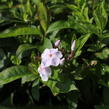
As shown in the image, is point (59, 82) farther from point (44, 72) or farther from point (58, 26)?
point (58, 26)

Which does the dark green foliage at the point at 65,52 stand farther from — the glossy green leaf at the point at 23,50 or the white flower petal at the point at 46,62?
the white flower petal at the point at 46,62

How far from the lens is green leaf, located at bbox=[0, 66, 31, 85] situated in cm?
193

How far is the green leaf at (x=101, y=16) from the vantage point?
202 centimetres

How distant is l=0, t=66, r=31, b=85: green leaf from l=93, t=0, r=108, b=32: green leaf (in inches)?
20.3

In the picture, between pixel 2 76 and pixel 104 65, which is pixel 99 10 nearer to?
pixel 104 65

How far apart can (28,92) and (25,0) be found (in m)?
0.74

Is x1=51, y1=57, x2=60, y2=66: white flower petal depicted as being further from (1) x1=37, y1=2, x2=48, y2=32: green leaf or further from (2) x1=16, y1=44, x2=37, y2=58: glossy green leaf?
(1) x1=37, y1=2, x2=48, y2=32: green leaf

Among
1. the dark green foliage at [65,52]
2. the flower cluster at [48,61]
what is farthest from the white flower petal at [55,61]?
the dark green foliage at [65,52]

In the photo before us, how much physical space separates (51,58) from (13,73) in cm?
33

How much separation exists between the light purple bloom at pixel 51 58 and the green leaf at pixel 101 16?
0.36 meters

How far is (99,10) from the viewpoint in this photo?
2045 millimetres

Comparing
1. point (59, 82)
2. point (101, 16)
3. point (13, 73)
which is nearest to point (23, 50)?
point (13, 73)

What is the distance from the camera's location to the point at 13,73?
1.97m

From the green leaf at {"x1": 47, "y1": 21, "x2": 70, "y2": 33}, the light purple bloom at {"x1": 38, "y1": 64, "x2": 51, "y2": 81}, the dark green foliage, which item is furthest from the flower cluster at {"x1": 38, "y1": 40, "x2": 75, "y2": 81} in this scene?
the green leaf at {"x1": 47, "y1": 21, "x2": 70, "y2": 33}
